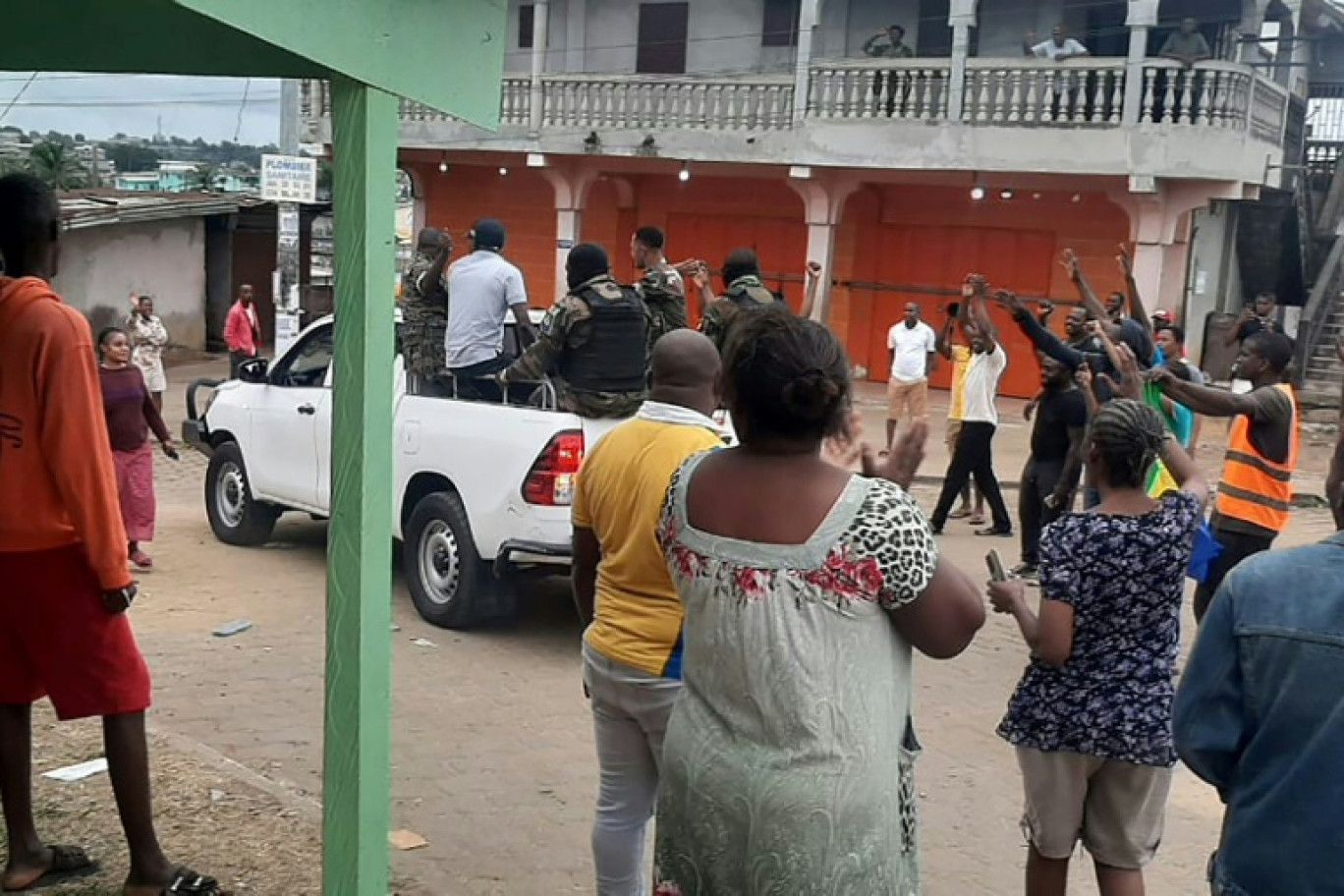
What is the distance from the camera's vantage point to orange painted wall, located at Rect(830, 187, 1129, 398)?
69.4ft

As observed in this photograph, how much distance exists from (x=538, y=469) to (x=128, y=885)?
3346mm

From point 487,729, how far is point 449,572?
63.6 inches

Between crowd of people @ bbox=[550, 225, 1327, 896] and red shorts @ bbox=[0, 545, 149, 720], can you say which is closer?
crowd of people @ bbox=[550, 225, 1327, 896]

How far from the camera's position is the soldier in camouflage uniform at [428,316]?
8281mm

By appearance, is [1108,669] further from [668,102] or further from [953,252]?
[953,252]

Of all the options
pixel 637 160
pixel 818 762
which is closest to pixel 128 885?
pixel 818 762

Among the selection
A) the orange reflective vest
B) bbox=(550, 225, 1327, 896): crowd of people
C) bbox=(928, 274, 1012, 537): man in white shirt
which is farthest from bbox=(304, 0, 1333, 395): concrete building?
bbox=(550, 225, 1327, 896): crowd of people

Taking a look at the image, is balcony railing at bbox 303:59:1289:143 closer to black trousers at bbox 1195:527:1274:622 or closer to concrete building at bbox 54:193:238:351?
concrete building at bbox 54:193:238:351

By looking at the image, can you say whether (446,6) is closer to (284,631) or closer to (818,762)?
(818,762)

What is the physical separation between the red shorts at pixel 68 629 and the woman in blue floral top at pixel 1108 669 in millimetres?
2376

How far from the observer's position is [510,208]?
25.8 m

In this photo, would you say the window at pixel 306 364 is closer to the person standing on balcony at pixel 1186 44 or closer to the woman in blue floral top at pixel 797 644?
the woman in blue floral top at pixel 797 644

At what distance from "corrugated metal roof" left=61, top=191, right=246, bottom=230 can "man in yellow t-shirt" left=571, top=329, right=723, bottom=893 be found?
705 inches

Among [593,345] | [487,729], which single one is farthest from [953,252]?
[487,729]
